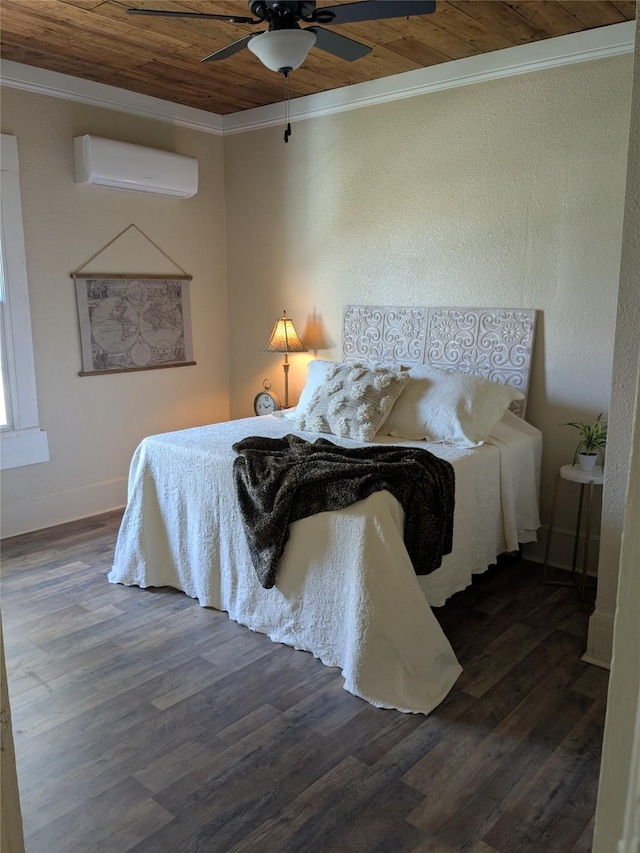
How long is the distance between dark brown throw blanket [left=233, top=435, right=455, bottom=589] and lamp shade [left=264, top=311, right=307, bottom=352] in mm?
1691

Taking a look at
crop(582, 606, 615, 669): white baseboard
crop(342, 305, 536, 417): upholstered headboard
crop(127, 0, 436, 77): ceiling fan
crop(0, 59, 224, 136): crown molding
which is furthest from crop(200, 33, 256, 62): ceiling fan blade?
crop(582, 606, 615, 669): white baseboard

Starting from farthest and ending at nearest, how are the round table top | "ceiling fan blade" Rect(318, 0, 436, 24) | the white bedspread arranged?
the round table top, the white bedspread, "ceiling fan blade" Rect(318, 0, 436, 24)

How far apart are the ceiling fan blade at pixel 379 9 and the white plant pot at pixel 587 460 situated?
2.01 m

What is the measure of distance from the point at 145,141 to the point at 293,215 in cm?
110

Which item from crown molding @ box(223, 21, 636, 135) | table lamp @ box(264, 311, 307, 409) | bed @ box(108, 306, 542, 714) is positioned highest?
crown molding @ box(223, 21, 636, 135)

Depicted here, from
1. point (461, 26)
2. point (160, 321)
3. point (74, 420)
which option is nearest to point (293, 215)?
point (160, 321)

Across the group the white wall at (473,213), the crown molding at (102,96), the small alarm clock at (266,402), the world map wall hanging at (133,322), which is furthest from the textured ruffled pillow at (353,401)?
the crown molding at (102,96)

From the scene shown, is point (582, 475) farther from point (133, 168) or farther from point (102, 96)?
point (102, 96)

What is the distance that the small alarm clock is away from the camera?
4.77m

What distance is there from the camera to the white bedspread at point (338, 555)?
2443 mm

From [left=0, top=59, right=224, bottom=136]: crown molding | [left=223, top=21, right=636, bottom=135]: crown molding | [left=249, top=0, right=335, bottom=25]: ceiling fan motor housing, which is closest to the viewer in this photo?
[left=249, top=0, right=335, bottom=25]: ceiling fan motor housing

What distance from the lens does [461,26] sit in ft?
10.4

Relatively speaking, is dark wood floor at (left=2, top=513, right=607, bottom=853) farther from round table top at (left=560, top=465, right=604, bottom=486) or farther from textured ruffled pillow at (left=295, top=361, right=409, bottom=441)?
textured ruffled pillow at (left=295, top=361, right=409, bottom=441)

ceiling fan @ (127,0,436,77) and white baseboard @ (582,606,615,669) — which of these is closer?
ceiling fan @ (127,0,436,77)
